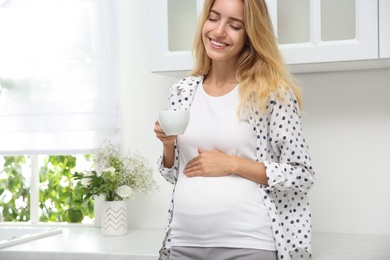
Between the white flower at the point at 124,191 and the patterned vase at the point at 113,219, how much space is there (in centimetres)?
4

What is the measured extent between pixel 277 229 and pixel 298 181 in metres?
0.15

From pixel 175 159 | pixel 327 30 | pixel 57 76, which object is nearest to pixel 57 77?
pixel 57 76

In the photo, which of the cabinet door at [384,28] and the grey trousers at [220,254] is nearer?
the grey trousers at [220,254]

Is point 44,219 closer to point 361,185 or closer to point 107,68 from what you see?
point 107,68

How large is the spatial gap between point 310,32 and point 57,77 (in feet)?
3.93

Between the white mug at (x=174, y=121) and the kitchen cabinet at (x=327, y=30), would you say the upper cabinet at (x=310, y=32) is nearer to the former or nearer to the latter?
the kitchen cabinet at (x=327, y=30)

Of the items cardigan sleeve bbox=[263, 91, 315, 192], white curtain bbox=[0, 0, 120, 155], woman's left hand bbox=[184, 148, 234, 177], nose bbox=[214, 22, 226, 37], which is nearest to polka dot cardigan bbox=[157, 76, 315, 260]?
cardigan sleeve bbox=[263, 91, 315, 192]

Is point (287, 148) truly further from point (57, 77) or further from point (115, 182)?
point (57, 77)

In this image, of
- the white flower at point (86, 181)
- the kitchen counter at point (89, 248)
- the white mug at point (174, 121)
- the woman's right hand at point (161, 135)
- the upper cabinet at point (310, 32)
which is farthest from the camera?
the white flower at point (86, 181)

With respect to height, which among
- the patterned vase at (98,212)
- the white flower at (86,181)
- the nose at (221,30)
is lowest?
the patterned vase at (98,212)

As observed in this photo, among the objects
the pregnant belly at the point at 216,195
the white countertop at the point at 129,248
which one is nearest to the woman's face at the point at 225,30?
the pregnant belly at the point at 216,195

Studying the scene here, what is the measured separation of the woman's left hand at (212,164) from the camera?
1.80 meters

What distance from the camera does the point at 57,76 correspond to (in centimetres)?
279

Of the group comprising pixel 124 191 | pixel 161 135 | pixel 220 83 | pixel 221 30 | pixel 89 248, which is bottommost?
pixel 89 248
